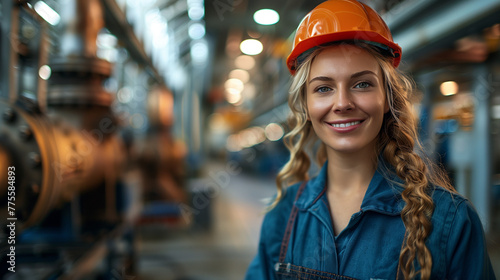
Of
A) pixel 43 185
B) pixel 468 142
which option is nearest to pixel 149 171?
pixel 43 185

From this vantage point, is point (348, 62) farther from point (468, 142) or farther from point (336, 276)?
point (468, 142)

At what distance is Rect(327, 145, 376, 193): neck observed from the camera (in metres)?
1.00

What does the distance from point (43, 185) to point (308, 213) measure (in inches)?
39.5

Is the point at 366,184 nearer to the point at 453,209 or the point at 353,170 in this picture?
the point at 353,170

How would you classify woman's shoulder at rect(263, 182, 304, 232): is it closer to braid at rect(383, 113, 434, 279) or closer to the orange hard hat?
braid at rect(383, 113, 434, 279)

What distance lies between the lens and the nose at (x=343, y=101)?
86cm

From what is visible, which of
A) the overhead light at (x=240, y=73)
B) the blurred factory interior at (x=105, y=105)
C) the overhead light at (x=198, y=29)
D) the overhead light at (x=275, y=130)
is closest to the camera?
the blurred factory interior at (x=105, y=105)

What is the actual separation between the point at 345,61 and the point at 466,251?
57 cm

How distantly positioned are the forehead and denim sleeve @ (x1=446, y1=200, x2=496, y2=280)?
446 millimetres

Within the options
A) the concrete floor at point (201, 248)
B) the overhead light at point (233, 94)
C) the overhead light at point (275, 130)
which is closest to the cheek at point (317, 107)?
the concrete floor at point (201, 248)

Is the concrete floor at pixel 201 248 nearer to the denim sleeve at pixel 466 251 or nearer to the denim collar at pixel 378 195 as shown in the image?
the denim collar at pixel 378 195

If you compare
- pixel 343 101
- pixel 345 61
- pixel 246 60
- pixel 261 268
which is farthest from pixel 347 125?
pixel 246 60

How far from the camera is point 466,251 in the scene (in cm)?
80

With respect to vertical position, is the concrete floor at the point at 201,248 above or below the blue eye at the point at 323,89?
below
